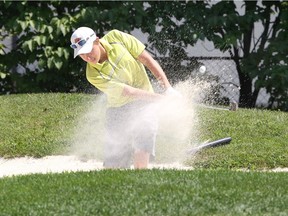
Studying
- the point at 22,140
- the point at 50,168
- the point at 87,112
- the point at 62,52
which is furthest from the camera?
the point at 62,52

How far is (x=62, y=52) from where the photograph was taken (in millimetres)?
11305

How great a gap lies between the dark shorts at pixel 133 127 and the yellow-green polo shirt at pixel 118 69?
88 millimetres

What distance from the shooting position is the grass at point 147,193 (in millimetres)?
5500

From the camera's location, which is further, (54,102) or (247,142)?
(54,102)

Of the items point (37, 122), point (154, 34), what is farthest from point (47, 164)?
point (154, 34)

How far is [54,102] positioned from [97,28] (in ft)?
4.55

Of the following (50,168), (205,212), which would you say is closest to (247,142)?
(50,168)

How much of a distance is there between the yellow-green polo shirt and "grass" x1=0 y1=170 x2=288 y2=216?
2.49 feet

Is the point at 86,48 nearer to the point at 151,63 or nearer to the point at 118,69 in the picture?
the point at 118,69

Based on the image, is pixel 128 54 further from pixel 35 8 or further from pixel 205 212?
pixel 35 8

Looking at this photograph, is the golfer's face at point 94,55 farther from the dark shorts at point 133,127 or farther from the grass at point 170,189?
the grass at point 170,189

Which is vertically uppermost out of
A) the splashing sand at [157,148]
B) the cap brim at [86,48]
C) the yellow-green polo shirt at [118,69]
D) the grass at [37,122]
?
the cap brim at [86,48]

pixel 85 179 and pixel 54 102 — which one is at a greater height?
pixel 85 179

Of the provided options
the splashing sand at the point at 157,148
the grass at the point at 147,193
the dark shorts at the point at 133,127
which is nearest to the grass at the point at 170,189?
the grass at the point at 147,193
